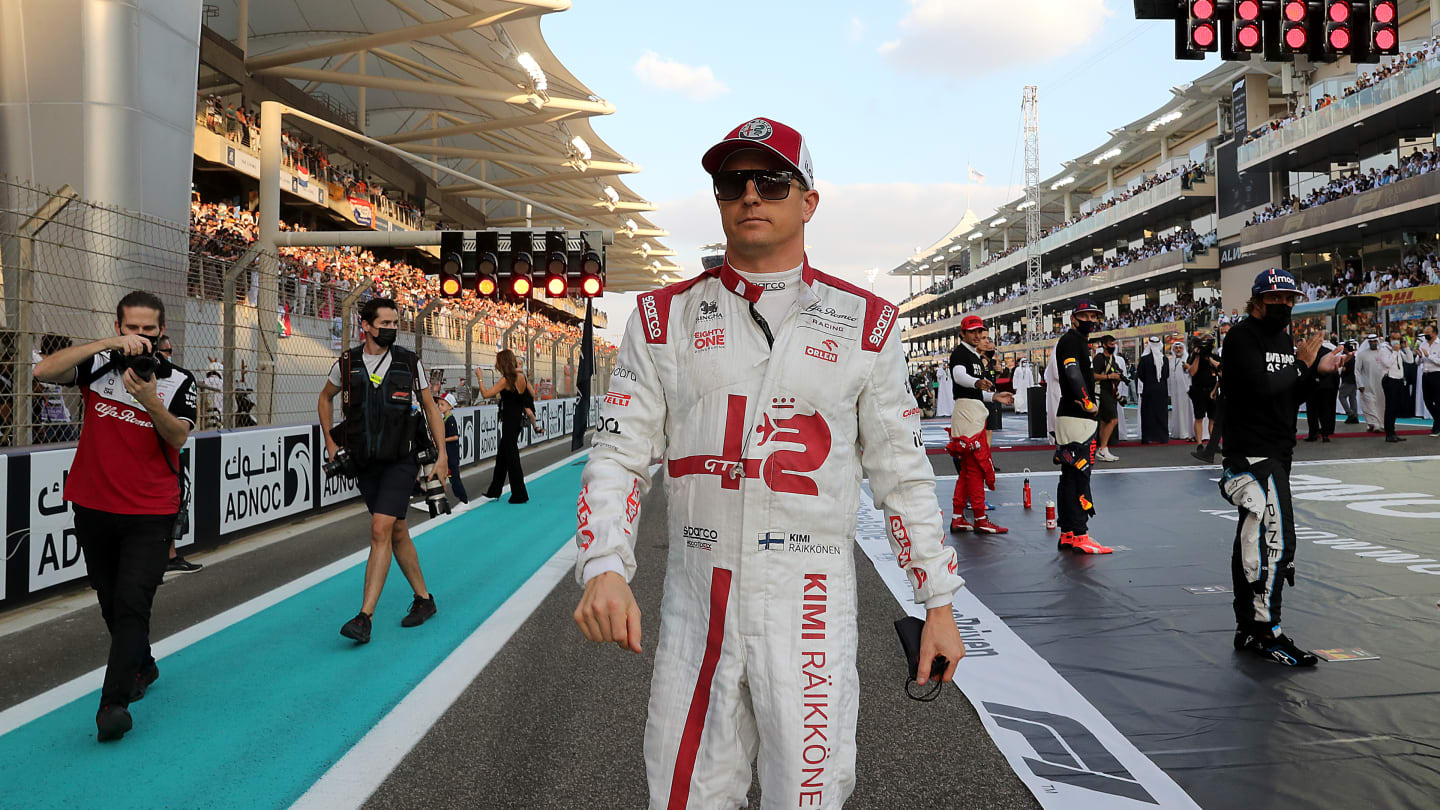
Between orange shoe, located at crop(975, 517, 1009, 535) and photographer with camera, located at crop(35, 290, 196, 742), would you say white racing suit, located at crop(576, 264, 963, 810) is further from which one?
orange shoe, located at crop(975, 517, 1009, 535)

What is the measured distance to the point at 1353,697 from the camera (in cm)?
372

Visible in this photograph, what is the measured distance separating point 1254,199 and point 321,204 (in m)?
38.6

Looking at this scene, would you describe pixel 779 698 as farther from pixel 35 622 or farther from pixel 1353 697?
pixel 35 622

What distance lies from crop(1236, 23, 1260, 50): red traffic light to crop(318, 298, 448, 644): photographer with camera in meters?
8.82

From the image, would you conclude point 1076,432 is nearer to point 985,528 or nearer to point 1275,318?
point 985,528

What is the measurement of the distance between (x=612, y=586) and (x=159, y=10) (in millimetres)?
13485

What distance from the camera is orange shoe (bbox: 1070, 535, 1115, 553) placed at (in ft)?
22.8

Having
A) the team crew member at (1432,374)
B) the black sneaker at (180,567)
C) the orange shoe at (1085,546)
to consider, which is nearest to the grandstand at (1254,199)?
the team crew member at (1432,374)

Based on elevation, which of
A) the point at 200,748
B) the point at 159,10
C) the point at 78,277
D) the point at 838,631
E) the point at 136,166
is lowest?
the point at 200,748

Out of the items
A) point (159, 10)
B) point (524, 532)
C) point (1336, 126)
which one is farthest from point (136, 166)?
point (1336, 126)

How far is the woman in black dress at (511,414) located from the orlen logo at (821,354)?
872 centimetres

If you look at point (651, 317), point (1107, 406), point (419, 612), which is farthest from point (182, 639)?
point (1107, 406)

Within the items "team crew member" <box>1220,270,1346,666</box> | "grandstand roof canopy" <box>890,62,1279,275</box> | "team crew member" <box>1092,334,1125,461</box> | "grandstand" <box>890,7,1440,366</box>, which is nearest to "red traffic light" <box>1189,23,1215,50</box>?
"team crew member" <box>1092,334,1125,461</box>

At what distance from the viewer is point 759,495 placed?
1763 mm
